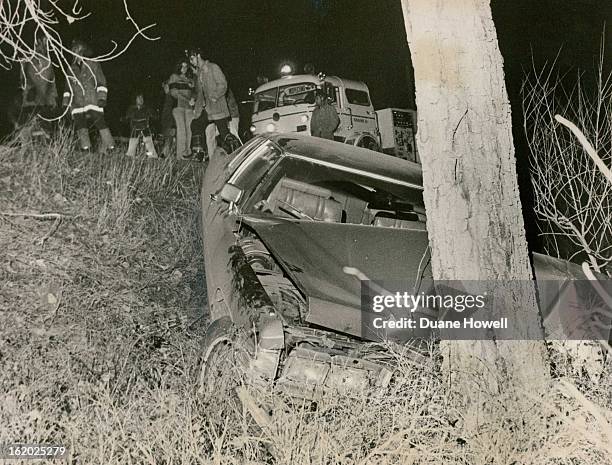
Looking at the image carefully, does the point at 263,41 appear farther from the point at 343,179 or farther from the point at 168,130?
the point at 343,179

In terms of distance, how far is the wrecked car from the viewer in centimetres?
280

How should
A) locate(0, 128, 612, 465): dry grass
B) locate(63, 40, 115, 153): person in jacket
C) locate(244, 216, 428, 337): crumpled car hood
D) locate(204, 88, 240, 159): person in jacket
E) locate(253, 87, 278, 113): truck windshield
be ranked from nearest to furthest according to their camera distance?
locate(0, 128, 612, 465): dry grass, locate(244, 216, 428, 337): crumpled car hood, locate(63, 40, 115, 153): person in jacket, locate(204, 88, 240, 159): person in jacket, locate(253, 87, 278, 113): truck windshield

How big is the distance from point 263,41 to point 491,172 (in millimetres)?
8895

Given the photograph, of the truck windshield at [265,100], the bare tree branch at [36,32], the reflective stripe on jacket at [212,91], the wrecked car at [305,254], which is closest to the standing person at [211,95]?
the reflective stripe on jacket at [212,91]

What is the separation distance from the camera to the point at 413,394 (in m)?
2.75

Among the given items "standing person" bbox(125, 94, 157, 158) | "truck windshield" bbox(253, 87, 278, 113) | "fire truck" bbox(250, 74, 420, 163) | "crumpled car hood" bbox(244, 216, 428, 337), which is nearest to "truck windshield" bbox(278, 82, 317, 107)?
"fire truck" bbox(250, 74, 420, 163)

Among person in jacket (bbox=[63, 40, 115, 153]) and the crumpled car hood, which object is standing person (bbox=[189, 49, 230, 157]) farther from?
the crumpled car hood

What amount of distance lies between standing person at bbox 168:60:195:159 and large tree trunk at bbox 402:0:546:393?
200 inches

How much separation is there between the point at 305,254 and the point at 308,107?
601cm

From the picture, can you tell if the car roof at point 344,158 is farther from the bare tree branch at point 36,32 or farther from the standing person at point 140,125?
the standing person at point 140,125

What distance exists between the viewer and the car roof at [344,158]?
3945mm

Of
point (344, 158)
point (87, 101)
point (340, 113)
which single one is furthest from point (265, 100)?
point (344, 158)

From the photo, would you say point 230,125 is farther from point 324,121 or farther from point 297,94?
point 297,94

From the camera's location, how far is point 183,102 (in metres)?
7.90
